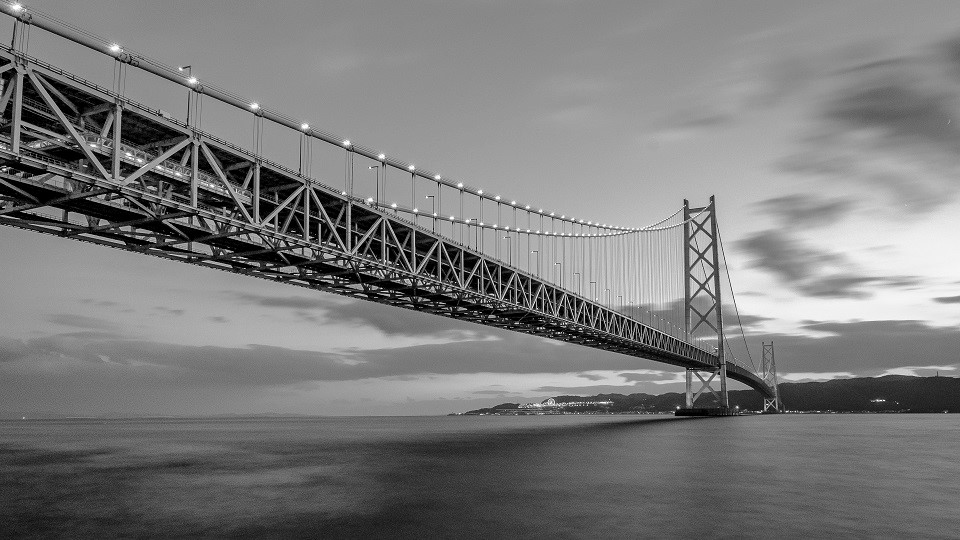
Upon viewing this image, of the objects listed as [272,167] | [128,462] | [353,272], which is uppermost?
[272,167]

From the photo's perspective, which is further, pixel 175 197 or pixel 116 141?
pixel 175 197

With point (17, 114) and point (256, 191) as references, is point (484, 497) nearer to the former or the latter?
point (256, 191)

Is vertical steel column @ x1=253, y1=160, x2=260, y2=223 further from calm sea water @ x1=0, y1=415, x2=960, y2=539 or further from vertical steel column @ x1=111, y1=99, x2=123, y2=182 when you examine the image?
calm sea water @ x1=0, y1=415, x2=960, y2=539

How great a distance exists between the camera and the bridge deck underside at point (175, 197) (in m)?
20.5

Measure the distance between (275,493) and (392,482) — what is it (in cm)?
369

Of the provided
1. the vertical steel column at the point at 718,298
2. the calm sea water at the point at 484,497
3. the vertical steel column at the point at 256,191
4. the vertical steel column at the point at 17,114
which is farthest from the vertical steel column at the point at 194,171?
the vertical steel column at the point at 718,298

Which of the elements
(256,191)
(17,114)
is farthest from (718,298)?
(17,114)

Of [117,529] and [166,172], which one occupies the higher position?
[166,172]

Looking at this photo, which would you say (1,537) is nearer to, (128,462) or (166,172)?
(166,172)

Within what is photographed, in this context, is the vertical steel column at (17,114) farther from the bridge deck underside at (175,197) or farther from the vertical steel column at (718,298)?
the vertical steel column at (718,298)

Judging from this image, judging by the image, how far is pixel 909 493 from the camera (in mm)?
20484

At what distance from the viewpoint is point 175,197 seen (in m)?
27.0

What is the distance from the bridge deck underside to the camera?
67.3 feet

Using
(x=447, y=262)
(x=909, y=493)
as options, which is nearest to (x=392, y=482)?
(x=909, y=493)
